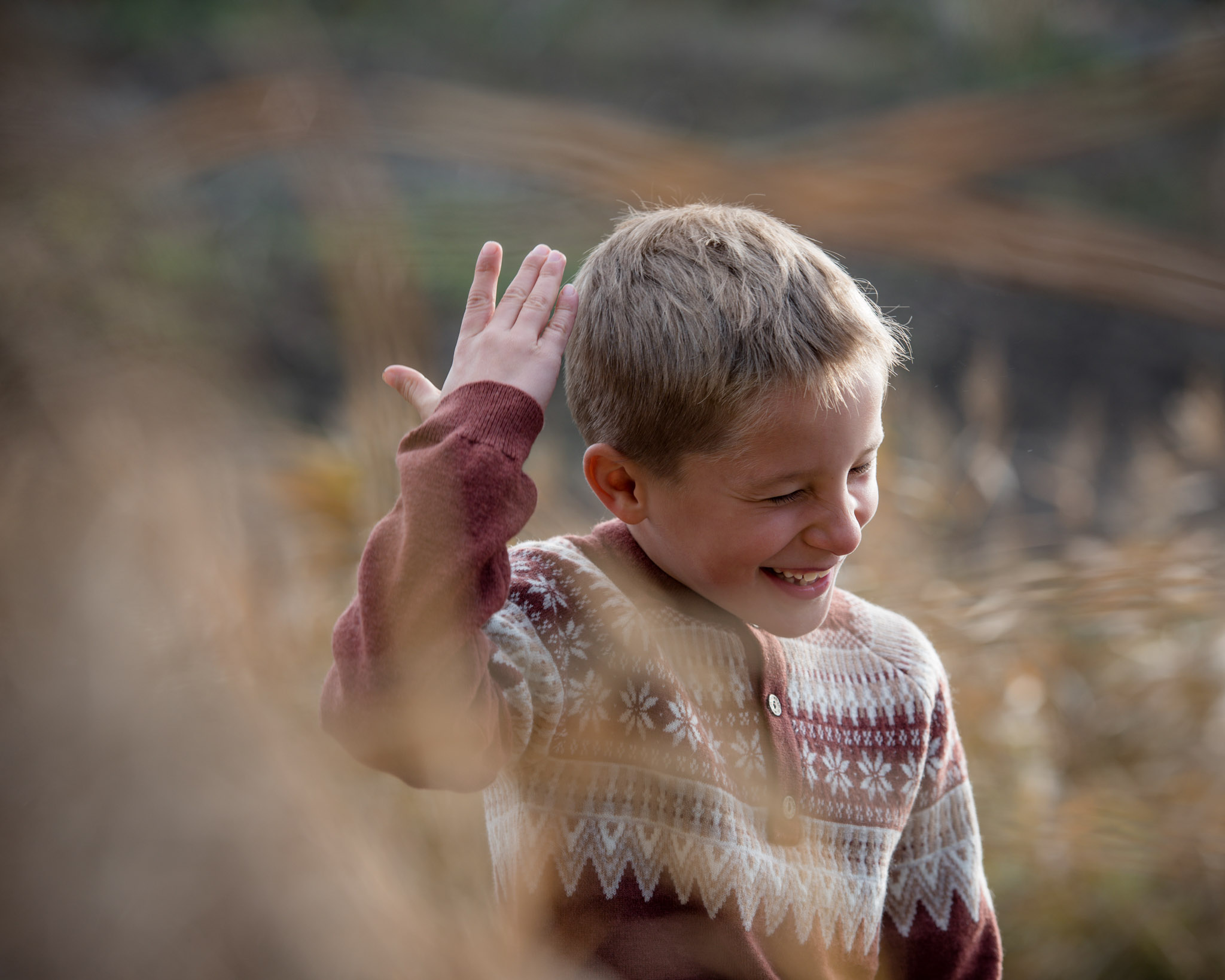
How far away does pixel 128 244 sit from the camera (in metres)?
0.40

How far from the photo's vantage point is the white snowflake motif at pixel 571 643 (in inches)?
24.2

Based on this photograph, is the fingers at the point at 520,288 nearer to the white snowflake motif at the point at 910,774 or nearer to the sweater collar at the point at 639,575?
the sweater collar at the point at 639,575

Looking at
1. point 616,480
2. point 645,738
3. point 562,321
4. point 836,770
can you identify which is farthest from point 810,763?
point 562,321

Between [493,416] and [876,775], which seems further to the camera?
[876,775]

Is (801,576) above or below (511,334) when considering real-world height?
below

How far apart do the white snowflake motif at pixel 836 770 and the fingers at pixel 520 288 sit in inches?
14.2

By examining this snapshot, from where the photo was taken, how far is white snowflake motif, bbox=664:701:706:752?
2.08 feet

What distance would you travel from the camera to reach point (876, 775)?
0.70 meters

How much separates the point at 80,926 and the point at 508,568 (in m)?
0.27

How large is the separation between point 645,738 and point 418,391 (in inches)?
10.2

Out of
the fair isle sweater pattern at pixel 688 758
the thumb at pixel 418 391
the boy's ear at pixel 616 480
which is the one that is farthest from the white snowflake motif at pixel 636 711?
the thumb at pixel 418 391

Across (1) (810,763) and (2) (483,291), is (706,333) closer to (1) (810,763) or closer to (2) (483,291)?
(2) (483,291)

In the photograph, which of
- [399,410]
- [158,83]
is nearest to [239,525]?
[399,410]

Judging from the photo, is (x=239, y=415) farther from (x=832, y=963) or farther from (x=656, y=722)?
(x=832, y=963)
